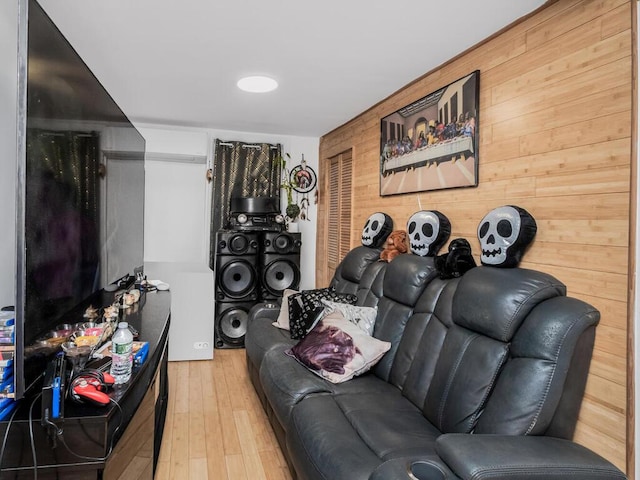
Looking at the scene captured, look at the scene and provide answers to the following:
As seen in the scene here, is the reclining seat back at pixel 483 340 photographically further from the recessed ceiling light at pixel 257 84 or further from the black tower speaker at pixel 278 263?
the black tower speaker at pixel 278 263

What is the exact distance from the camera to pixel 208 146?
14.4 ft

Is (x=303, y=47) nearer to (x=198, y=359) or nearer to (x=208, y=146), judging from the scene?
(x=208, y=146)

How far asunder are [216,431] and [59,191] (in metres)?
1.75

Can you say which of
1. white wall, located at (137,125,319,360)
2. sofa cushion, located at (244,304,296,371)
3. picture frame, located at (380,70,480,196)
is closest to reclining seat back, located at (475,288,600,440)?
picture frame, located at (380,70,480,196)

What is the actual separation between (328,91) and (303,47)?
767 mm

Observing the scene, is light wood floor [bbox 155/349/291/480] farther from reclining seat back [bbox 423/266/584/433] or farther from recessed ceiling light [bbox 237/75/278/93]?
recessed ceiling light [bbox 237/75/278/93]

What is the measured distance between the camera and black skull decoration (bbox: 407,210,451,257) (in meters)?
2.33

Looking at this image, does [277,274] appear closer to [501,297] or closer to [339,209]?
[339,209]

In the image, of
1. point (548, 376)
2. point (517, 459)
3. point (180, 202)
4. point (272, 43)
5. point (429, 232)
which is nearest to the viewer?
point (517, 459)

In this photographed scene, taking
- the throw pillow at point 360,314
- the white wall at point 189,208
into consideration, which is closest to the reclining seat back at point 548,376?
the throw pillow at point 360,314

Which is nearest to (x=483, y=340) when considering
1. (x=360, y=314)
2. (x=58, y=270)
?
(x=360, y=314)

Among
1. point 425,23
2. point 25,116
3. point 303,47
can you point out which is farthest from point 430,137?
point 25,116

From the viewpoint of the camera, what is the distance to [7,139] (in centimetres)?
193

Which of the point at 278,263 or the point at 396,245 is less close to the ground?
the point at 396,245
